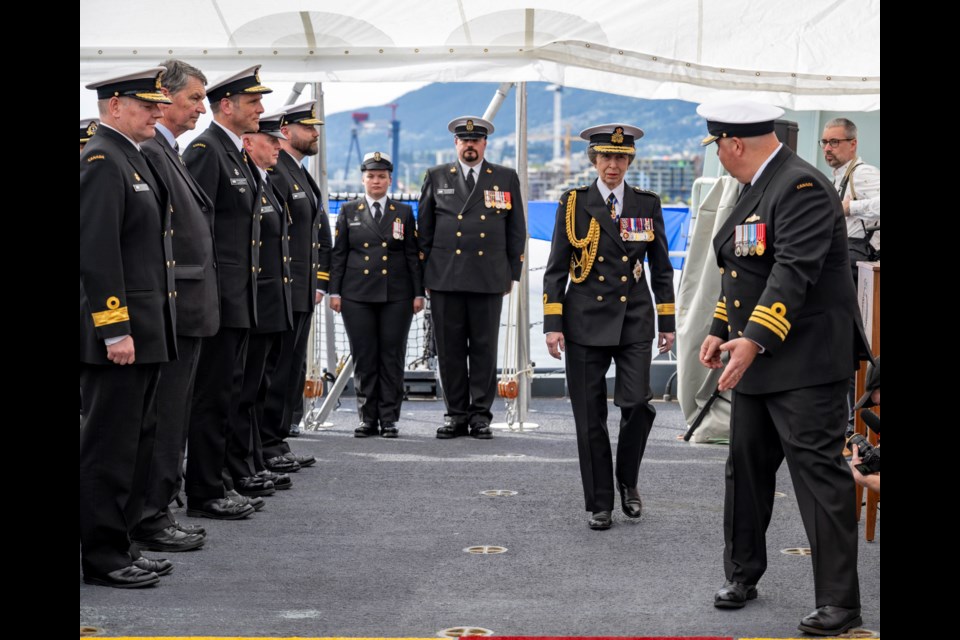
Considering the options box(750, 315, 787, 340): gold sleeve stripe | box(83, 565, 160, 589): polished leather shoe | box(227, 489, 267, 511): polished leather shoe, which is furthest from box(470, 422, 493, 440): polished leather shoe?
box(750, 315, 787, 340): gold sleeve stripe

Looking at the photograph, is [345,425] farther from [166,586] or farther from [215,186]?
[166,586]

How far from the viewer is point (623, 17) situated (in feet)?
23.9

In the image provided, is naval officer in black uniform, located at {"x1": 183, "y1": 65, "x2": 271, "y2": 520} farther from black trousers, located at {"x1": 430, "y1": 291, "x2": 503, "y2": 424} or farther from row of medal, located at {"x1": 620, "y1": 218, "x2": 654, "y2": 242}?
black trousers, located at {"x1": 430, "y1": 291, "x2": 503, "y2": 424}

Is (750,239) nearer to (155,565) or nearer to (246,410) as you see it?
(155,565)

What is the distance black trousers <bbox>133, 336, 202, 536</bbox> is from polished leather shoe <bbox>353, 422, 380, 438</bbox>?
3.24 m

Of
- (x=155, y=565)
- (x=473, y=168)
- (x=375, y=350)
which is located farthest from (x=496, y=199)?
(x=155, y=565)

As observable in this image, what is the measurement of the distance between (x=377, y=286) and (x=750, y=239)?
4509 millimetres

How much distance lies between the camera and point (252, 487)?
20.1 ft

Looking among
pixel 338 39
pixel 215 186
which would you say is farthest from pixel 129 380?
pixel 338 39

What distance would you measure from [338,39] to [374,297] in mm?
1723

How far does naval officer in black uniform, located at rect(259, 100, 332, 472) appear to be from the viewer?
6.69 m

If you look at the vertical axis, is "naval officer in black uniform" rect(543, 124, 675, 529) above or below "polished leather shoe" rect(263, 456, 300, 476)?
above

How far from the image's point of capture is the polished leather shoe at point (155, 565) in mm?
4410

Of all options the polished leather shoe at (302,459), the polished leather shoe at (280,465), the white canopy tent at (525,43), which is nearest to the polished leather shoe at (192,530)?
the polished leather shoe at (280,465)
